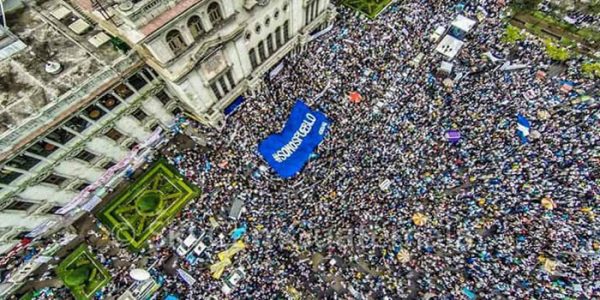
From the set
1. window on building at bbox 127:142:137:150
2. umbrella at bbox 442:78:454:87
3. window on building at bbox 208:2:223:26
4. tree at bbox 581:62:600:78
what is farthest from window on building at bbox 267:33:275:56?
tree at bbox 581:62:600:78

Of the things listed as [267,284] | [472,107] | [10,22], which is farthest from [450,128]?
[10,22]

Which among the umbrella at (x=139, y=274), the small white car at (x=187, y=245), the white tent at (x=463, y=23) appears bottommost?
the white tent at (x=463, y=23)

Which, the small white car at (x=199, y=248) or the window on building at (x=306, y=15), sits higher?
the window on building at (x=306, y=15)

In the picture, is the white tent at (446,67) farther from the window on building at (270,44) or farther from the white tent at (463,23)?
the window on building at (270,44)

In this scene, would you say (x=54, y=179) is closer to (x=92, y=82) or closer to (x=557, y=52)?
(x=92, y=82)

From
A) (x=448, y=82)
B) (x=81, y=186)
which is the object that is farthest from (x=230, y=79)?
(x=448, y=82)

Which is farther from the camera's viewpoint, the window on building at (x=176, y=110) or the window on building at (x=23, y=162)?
the window on building at (x=176, y=110)

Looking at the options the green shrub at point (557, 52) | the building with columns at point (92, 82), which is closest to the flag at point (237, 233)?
the building with columns at point (92, 82)

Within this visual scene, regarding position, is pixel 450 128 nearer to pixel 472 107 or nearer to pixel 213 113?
pixel 472 107
